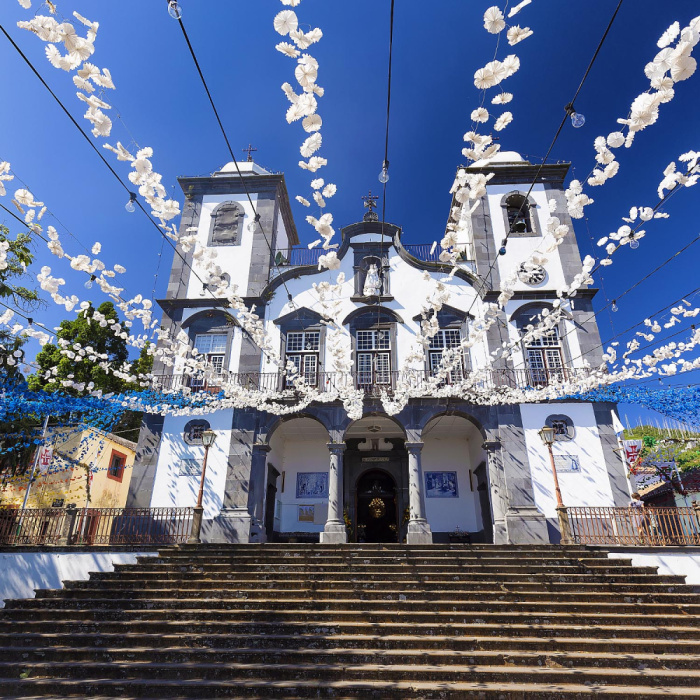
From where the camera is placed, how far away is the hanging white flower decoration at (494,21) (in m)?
4.07

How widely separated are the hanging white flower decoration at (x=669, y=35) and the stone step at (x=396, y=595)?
8.19 metres

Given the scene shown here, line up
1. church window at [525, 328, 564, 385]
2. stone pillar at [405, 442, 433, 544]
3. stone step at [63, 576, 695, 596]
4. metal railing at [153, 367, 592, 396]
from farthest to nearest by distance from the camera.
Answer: church window at [525, 328, 564, 385], metal railing at [153, 367, 592, 396], stone pillar at [405, 442, 433, 544], stone step at [63, 576, 695, 596]

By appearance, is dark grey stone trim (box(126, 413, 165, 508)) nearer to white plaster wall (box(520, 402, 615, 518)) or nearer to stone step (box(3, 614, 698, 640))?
stone step (box(3, 614, 698, 640))

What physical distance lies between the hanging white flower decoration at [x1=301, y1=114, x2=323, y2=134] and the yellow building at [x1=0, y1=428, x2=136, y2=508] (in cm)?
1403

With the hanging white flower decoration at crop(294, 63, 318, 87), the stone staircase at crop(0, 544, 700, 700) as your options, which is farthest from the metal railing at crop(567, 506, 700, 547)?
the hanging white flower decoration at crop(294, 63, 318, 87)

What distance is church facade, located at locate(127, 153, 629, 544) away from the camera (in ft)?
45.1

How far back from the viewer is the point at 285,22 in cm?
398

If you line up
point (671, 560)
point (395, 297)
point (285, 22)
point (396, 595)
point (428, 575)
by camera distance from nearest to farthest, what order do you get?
point (285, 22), point (396, 595), point (428, 575), point (671, 560), point (395, 297)

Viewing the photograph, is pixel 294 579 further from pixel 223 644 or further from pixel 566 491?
pixel 566 491

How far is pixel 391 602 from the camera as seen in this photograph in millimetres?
8352

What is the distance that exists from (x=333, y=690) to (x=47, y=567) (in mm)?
8745

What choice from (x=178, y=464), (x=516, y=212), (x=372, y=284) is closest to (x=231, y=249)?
(x=372, y=284)

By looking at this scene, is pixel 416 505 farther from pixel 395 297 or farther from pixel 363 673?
pixel 363 673

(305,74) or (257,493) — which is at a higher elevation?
(305,74)
